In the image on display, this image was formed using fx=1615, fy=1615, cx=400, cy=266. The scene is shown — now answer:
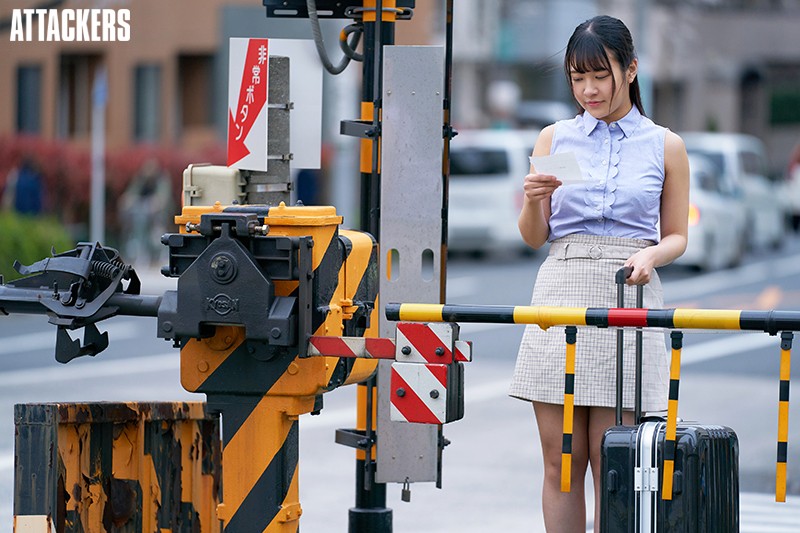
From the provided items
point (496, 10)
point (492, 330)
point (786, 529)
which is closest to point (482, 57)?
point (496, 10)

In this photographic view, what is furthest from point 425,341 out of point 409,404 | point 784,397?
point 784,397

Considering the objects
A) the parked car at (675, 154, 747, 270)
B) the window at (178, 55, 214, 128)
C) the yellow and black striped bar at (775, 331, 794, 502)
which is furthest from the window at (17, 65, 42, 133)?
the yellow and black striped bar at (775, 331, 794, 502)

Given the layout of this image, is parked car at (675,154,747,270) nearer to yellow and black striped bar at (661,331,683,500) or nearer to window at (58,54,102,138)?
window at (58,54,102,138)

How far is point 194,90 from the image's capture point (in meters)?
33.7

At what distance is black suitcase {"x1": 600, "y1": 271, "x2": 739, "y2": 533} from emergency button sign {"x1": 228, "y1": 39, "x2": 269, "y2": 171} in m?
1.67

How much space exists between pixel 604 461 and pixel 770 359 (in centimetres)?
1009

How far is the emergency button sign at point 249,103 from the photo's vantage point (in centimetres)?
541

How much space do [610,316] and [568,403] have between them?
0.32m

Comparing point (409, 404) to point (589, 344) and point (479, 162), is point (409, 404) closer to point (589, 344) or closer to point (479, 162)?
point (589, 344)

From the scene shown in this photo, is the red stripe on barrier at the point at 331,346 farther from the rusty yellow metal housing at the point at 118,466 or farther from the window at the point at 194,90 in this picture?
the window at the point at 194,90

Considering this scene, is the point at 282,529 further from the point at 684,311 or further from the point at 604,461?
the point at 684,311

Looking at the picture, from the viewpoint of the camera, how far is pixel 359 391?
6.05 m

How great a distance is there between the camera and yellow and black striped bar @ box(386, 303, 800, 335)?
14.3ft

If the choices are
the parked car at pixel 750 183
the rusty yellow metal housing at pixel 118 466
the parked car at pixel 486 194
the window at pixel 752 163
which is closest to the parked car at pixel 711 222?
the parked car at pixel 750 183
